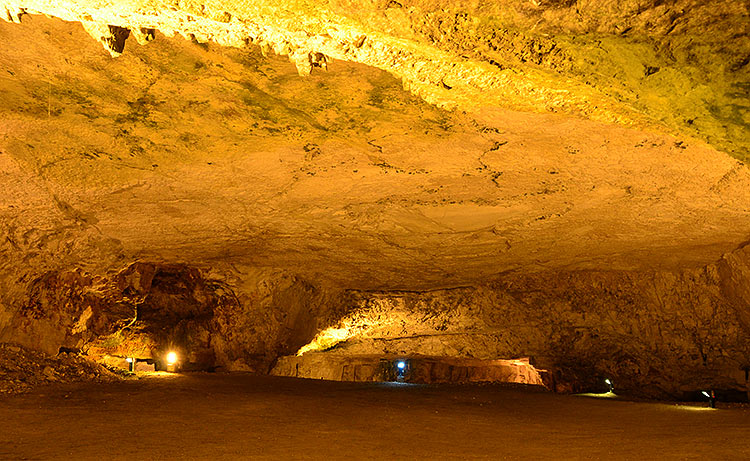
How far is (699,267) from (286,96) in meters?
6.10

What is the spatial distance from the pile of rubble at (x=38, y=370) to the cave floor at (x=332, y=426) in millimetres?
277

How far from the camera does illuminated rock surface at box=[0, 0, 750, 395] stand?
9.09 ft

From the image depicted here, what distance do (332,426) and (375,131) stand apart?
7.00 ft

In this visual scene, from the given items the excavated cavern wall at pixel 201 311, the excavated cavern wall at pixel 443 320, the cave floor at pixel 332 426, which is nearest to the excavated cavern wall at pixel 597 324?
the excavated cavern wall at pixel 443 320

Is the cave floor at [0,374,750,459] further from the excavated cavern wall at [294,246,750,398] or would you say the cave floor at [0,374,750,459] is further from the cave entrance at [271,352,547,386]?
the cave entrance at [271,352,547,386]

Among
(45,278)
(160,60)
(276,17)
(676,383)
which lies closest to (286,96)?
(160,60)

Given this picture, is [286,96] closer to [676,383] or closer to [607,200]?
[607,200]

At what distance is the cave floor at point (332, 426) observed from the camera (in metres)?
2.90

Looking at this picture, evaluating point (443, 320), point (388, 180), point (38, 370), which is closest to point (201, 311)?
point (38, 370)

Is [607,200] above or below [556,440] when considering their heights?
above

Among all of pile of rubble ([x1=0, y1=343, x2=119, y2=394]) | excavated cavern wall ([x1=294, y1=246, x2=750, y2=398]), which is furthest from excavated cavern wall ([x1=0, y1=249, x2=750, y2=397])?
pile of rubble ([x1=0, y1=343, x2=119, y2=394])

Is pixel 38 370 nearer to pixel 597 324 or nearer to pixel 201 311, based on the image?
pixel 201 311

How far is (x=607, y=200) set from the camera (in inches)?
208

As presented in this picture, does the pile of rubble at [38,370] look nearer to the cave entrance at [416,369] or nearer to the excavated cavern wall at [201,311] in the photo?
the excavated cavern wall at [201,311]
